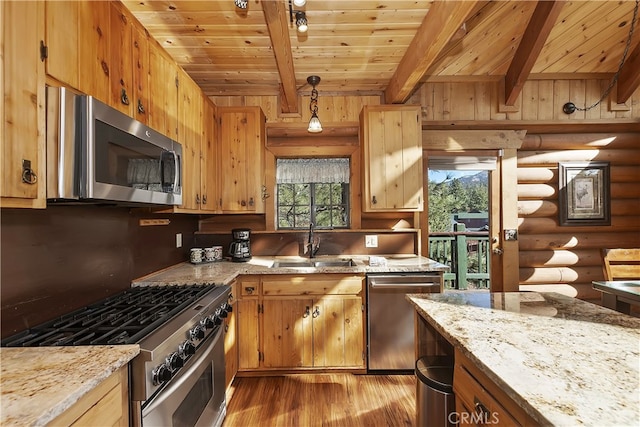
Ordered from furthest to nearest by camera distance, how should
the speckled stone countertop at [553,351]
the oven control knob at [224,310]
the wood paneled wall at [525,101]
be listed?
the wood paneled wall at [525,101] → the oven control knob at [224,310] → the speckled stone countertop at [553,351]

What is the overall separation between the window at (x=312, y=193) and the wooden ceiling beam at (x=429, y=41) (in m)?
0.97

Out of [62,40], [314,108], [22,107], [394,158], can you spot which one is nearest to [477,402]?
[22,107]

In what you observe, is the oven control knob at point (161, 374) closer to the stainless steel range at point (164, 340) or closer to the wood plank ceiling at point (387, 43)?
the stainless steel range at point (164, 340)

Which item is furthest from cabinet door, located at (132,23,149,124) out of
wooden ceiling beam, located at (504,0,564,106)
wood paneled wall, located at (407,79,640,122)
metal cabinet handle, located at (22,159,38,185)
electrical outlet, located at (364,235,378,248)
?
wooden ceiling beam, located at (504,0,564,106)

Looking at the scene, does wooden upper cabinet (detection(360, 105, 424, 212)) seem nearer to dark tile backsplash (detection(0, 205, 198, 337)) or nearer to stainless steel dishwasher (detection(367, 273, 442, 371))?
stainless steel dishwasher (detection(367, 273, 442, 371))

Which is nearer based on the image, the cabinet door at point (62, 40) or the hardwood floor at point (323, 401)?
the cabinet door at point (62, 40)

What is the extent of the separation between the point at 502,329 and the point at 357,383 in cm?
166

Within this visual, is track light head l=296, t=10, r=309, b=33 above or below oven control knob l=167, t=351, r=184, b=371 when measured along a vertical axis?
above

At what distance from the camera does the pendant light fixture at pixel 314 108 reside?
8.62 ft

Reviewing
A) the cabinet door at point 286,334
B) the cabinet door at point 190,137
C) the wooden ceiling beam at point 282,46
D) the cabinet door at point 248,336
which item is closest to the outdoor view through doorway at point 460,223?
the wooden ceiling beam at point 282,46

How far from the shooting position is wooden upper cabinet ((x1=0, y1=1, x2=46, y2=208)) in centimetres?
90

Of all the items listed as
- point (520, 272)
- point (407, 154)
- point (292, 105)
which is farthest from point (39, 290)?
point (520, 272)

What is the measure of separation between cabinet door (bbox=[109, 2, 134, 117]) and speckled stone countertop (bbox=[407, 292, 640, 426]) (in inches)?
72.3

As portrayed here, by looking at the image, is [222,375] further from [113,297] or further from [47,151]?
[47,151]
